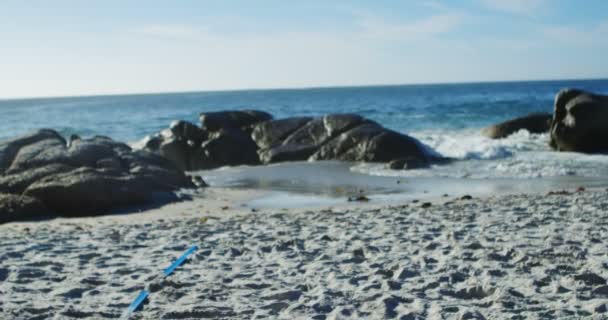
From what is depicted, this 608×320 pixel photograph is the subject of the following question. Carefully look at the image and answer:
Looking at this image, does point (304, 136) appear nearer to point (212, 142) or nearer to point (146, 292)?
point (212, 142)

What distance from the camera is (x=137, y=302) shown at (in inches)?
216

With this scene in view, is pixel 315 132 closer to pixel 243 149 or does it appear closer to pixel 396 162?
pixel 243 149

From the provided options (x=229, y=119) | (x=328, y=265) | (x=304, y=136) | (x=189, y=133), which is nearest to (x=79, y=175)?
(x=328, y=265)

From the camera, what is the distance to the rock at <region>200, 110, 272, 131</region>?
21875mm

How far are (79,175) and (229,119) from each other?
10.8 m

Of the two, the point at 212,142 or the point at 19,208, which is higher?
the point at 212,142

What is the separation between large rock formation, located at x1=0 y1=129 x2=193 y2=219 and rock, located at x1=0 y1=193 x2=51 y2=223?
18 millimetres

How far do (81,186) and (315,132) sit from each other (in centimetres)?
1015

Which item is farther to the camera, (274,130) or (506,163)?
(274,130)

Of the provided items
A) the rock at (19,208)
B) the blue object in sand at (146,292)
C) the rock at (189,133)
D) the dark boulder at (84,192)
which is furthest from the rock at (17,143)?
the blue object in sand at (146,292)

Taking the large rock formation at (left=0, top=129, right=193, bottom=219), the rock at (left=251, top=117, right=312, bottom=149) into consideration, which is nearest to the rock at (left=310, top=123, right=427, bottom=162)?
the rock at (left=251, top=117, right=312, bottom=149)

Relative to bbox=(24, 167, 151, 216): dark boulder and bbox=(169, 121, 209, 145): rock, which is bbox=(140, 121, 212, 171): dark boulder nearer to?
bbox=(169, 121, 209, 145): rock

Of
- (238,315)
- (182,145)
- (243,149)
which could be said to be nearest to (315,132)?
(243,149)

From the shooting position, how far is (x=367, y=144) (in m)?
18.6
